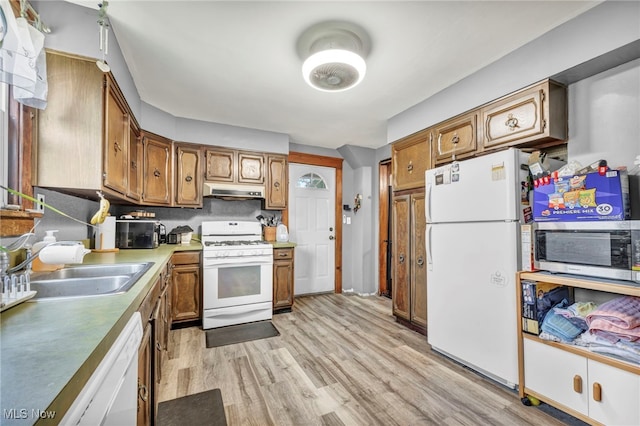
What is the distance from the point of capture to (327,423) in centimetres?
165

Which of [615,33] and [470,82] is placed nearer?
[615,33]

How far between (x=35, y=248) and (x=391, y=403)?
224 centimetres

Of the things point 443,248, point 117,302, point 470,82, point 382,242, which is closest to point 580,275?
point 443,248

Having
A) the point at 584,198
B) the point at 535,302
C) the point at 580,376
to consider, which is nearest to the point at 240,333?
the point at 535,302

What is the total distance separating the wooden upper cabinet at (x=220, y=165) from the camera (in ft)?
11.4

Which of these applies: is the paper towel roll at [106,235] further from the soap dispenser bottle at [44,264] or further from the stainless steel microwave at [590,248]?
the stainless steel microwave at [590,248]

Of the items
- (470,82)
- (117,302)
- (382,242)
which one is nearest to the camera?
(117,302)

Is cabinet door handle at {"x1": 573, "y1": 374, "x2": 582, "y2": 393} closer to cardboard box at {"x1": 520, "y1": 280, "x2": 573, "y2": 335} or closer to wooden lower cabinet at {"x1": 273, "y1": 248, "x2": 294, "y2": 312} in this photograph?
cardboard box at {"x1": 520, "y1": 280, "x2": 573, "y2": 335}

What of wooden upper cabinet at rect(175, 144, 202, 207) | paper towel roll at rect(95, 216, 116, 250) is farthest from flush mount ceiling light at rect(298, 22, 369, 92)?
paper towel roll at rect(95, 216, 116, 250)

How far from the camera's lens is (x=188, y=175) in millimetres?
3387

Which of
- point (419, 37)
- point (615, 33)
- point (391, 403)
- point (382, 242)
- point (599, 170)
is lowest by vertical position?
point (391, 403)

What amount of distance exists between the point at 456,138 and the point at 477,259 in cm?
113

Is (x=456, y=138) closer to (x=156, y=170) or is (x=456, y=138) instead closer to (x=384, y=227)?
(x=384, y=227)

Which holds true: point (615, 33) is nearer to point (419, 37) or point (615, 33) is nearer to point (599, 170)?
point (599, 170)
